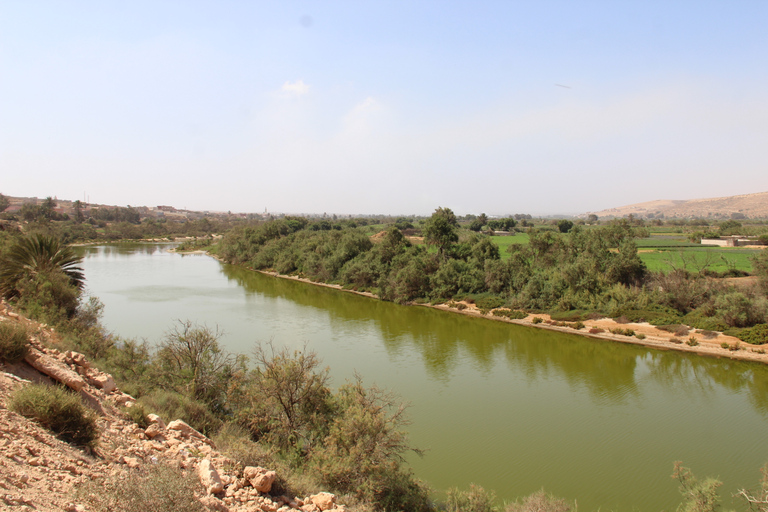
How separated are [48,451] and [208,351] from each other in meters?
6.79

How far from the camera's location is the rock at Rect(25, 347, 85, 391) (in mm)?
8235

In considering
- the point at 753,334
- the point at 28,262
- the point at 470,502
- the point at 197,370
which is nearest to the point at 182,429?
the point at 197,370

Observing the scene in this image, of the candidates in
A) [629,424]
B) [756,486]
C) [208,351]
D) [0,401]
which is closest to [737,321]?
[629,424]

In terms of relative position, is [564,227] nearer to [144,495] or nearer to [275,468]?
[275,468]

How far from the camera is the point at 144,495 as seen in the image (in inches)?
178

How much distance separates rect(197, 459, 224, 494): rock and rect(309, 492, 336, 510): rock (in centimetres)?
143

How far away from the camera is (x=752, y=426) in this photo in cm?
1547

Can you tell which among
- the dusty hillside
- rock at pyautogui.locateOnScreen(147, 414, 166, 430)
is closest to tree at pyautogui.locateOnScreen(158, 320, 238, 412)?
the dusty hillside

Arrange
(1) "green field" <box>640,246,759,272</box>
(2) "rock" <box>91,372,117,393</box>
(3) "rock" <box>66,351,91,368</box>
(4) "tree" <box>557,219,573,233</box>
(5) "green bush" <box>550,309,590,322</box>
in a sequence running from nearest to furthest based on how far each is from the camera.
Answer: (2) "rock" <box>91,372,117,393</box>
(3) "rock" <box>66,351,91,368</box>
(5) "green bush" <box>550,309,590,322</box>
(1) "green field" <box>640,246,759,272</box>
(4) "tree" <box>557,219,573,233</box>

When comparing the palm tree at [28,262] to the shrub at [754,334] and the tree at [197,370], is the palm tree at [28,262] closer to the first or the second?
the tree at [197,370]

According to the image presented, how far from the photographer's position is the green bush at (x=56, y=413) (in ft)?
21.0

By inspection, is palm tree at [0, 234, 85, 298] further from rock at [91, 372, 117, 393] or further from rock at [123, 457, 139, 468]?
rock at [123, 457, 139, 468]

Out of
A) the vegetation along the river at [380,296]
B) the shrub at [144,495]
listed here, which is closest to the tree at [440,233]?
the vegetation along the river at [380,296]

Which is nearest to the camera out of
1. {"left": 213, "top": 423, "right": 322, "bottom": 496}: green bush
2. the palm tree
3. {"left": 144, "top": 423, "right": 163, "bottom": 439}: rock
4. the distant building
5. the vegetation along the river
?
{"left": 213, "top": 423, "right": 322, "bottom": 496}: green bush
